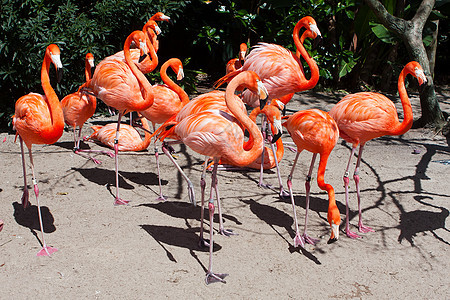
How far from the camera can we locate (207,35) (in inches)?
343

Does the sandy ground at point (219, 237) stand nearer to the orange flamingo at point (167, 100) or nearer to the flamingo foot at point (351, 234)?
the flamingo foot at point (351, 234)

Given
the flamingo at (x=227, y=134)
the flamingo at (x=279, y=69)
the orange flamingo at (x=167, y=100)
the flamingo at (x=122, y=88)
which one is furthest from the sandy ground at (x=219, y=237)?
the flamingo at (x=279, y=69)

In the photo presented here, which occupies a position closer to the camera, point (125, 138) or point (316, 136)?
point (316, 136)

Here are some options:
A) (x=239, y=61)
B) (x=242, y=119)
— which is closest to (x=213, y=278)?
(x=242, y=119)

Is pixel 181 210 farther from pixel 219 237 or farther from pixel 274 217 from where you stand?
pixel 274 217

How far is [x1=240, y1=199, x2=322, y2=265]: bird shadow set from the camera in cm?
391

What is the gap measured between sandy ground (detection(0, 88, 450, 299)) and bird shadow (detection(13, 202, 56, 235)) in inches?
0.7

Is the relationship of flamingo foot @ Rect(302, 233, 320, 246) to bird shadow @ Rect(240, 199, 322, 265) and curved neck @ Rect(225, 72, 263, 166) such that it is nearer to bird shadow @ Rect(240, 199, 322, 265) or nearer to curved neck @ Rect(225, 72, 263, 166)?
bird shadow @ Rect(240, 199, 322, 265)

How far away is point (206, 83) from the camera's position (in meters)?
9.61

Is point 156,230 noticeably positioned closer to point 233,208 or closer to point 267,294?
point 233,208

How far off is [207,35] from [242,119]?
570 centimetres

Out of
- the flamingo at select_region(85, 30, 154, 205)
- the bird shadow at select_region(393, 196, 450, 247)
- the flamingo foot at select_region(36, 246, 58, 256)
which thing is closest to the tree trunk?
the bird shadow at select_region(393, 196, 450, 247)

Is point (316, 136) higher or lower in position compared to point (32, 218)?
higher

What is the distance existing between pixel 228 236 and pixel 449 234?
1.91 m
